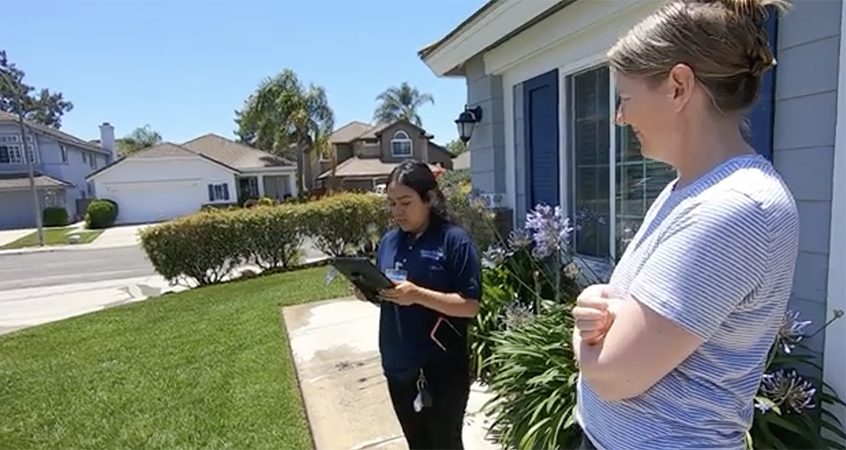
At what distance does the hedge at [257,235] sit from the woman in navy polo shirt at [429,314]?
6993 millimetres

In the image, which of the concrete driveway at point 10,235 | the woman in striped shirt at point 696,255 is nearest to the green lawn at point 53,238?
the concrete driveway at point 10,235

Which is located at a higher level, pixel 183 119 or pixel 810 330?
pixel 183 119

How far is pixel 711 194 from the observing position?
821 mm

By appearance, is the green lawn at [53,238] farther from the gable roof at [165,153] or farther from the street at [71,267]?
the gable roof at [165,153]

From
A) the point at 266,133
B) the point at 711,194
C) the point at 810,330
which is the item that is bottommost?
the point at 810,330

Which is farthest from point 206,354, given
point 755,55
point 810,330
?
point 755,55

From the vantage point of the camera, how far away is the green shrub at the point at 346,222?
460 inches

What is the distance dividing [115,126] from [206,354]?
47473 millimetres

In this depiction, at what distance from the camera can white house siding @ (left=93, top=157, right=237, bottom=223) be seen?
31828 millimetres

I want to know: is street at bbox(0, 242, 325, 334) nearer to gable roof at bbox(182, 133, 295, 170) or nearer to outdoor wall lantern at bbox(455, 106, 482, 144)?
outdoor wall lantern at bbox(455, 106, 482, 144)

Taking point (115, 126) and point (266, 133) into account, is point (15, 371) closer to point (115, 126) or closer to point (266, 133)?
point (266, 133)

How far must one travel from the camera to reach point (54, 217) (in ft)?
102

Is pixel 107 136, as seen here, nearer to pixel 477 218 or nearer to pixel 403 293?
pixel 477 218

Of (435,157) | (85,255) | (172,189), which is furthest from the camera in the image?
(435,157)
